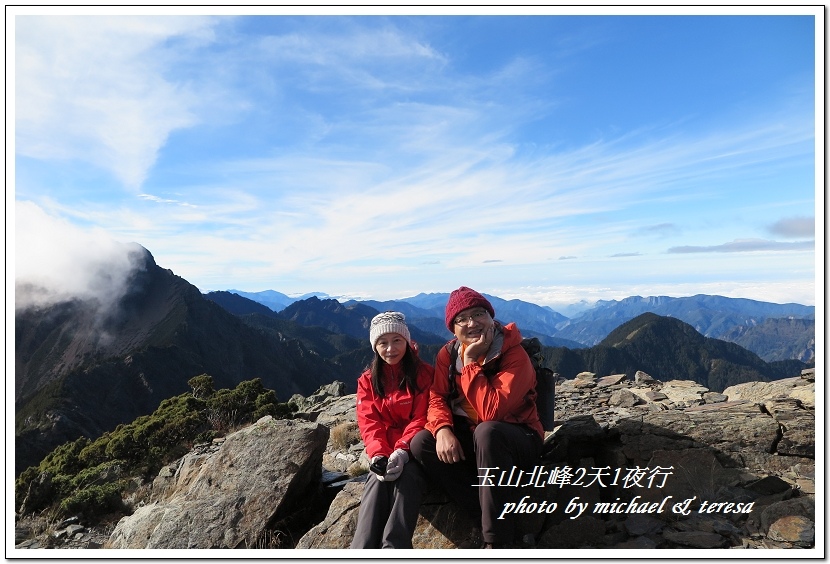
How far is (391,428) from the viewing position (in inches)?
235

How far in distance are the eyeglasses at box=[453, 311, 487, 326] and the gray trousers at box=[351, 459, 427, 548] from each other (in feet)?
5.65

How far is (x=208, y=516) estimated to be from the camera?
6426 millimetres

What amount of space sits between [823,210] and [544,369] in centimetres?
433

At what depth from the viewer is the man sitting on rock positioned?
5.25 metres

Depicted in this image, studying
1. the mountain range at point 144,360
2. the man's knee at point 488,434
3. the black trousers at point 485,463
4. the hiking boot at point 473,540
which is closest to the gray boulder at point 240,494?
the black trousers at point 485,463

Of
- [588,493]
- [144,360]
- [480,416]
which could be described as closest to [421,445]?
[480,416]

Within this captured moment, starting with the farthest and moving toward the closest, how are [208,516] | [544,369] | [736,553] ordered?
1. [208,516]
2. [544,369]
3. [736,553]

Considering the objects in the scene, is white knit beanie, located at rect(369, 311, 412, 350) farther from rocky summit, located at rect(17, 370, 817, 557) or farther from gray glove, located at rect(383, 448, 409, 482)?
rocky summit, located at rect(17, 370, 817, 557)

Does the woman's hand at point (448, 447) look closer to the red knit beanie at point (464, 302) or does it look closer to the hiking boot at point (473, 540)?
the hiking boot at point (473, 540)

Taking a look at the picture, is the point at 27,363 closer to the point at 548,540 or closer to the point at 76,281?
the point at 76,281

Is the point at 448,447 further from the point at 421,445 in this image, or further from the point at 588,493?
the point at 588,493

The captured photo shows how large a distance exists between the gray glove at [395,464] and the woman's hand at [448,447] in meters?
0.39

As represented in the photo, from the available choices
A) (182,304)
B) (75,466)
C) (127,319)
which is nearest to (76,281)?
(127,319)

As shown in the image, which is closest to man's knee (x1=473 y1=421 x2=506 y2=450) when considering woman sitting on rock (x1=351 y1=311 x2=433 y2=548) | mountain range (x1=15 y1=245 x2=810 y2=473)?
woman sitting on rock (x1=351 y1=311 x2=433 y2=548)
